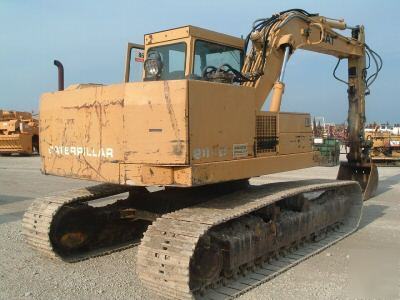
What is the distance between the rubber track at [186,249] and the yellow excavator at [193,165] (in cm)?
1

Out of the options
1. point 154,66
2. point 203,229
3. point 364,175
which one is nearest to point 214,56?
point 154,66

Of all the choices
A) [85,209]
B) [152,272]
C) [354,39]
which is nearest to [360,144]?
[354,39]

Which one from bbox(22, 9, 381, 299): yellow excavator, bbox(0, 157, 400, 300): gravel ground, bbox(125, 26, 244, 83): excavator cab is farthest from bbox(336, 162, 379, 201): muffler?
bbox(125, 26, 244, 83): excavator cab

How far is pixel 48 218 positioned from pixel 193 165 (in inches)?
88.0

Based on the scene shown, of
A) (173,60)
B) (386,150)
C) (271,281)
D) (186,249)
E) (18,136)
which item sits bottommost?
(271,281)

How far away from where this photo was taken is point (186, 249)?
4.34m

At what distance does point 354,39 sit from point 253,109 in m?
5.63

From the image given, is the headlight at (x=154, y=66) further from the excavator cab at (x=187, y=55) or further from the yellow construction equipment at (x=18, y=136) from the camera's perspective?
the yellow construction equipment at (x=18, y=136)

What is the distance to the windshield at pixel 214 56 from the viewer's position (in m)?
5.57

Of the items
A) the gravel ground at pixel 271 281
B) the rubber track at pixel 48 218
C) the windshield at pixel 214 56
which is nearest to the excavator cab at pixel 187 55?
the windshield at pixel 214 56

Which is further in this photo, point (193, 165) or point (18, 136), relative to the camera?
point (18, 136)

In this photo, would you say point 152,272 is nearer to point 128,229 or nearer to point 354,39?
point 128,229

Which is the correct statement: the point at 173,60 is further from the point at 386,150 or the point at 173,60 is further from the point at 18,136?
the point at 18,136

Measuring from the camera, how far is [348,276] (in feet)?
17.4
